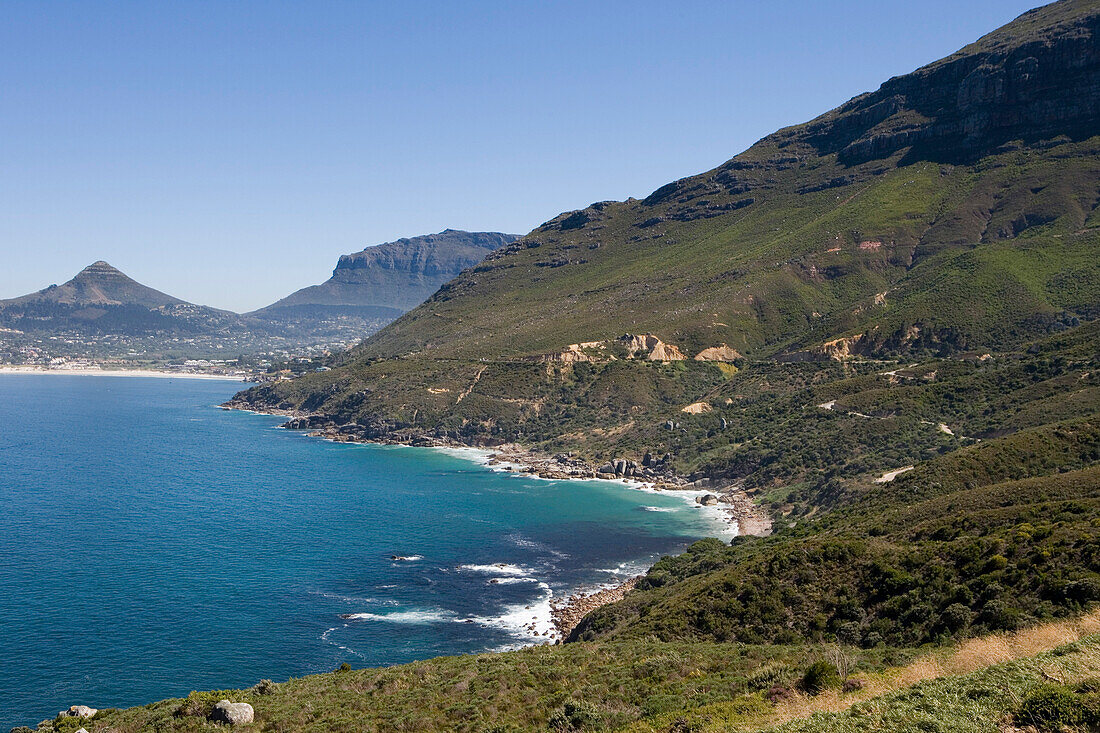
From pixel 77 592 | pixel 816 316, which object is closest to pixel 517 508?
pixel 77 592

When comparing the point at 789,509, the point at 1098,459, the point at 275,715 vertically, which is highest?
the point at 275,715

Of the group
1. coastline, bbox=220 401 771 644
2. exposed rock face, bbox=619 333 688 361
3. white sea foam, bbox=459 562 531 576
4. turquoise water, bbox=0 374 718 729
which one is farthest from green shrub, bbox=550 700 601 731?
exposed rock face, bbox=619 333 688 361

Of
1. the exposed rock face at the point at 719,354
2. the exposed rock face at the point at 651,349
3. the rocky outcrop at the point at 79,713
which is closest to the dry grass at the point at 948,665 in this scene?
the rocky outcrop at the point at 79,713

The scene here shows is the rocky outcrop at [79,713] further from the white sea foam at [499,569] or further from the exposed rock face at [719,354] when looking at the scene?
the exposed rock face at [719,354]

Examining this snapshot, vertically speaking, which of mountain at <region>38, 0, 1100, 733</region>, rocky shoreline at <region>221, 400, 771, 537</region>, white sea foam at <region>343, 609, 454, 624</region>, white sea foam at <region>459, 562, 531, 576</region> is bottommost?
rocky shoreline at <region>221, 400, 771, 537</region>

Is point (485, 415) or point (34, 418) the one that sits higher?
point (34, 418)

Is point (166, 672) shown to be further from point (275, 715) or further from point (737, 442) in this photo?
point (737, 442)

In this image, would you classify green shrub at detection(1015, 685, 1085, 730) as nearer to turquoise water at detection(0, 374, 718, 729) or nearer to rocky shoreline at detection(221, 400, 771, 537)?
turquoise water at detection(0, 374, 718, 729)
